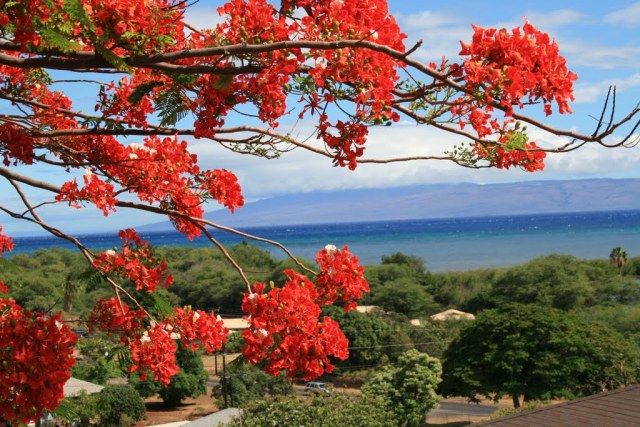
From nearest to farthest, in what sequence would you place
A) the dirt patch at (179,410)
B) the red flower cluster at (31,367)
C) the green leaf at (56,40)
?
the green leaf at (56,40) → the red flower cluster at (31,367) → the dirt patch at (179,410)

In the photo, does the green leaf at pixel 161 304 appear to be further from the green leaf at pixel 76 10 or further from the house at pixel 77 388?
the house at pixel 77 388

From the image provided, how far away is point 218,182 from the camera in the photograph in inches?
186

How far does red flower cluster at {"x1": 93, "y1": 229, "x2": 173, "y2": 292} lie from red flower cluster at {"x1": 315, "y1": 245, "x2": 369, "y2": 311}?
3.92 ft

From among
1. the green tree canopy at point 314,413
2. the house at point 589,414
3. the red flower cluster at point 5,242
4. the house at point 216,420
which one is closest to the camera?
the red flower cluster at point 5,242

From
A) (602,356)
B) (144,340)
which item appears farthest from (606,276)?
(144,340)

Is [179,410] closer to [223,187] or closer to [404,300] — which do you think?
[404,300]

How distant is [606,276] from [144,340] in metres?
54.3

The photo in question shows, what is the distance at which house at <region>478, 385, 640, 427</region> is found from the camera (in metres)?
Result: 11.6

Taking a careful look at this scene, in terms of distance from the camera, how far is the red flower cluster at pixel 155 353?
4.82 metres

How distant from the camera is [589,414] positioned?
39.6 ft

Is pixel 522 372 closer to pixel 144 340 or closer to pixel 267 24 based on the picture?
pixel 144 340

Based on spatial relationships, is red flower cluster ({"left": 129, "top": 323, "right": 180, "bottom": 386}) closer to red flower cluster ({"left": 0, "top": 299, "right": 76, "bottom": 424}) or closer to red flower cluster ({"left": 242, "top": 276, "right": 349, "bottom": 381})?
red flower cluster ({"left": 0, "top": 299, "right": 76, "bottom": 424})

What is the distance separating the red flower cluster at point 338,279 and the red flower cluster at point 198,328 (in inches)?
35.9

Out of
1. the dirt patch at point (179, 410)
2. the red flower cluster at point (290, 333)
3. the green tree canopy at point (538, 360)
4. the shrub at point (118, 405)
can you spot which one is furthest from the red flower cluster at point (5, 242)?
the dirt patch at point (179, 410)
